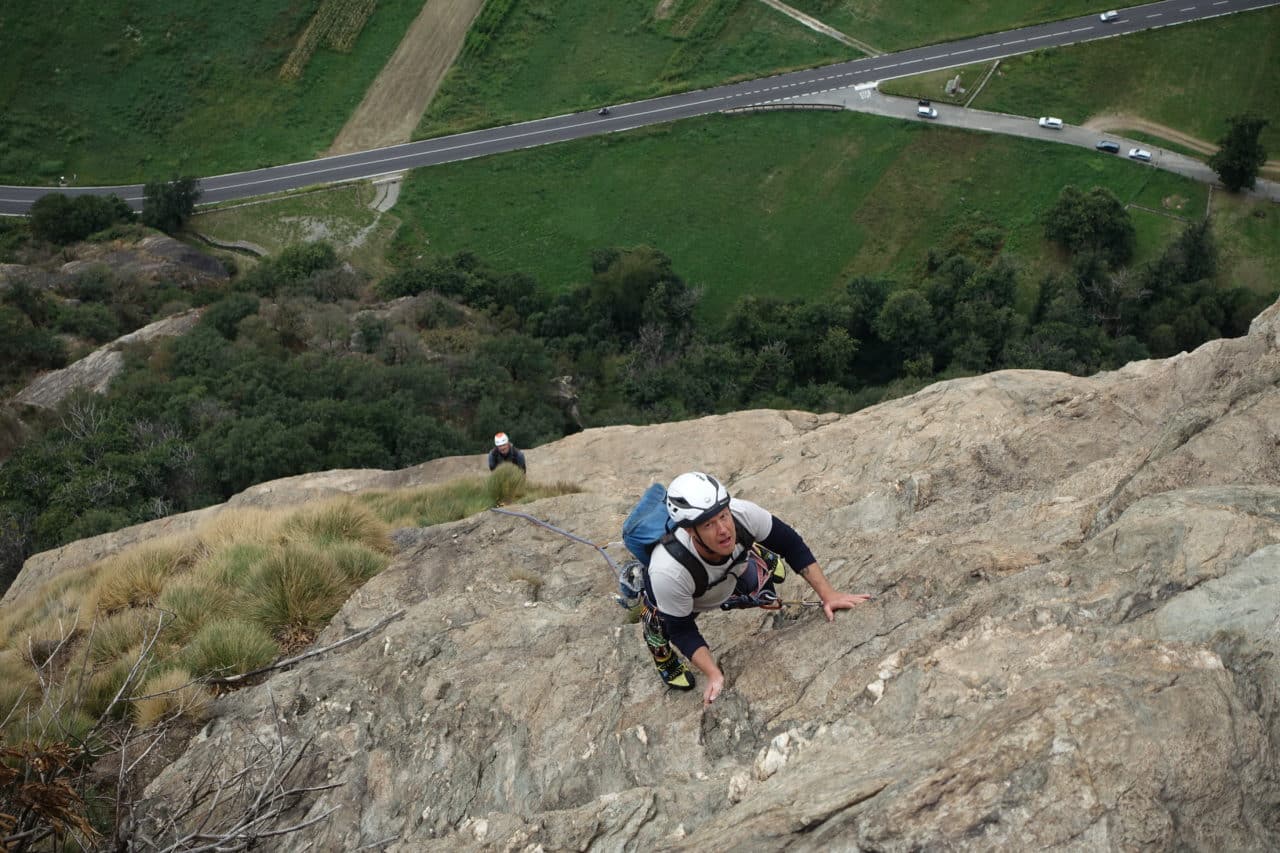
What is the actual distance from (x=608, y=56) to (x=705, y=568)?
62121 millimetres

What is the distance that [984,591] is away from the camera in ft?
20.0

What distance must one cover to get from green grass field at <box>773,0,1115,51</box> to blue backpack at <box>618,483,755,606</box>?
205 ft

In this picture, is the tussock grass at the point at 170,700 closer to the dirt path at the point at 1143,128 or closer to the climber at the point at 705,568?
the climber at the point at 705,568

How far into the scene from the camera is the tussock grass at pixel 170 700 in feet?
24.1

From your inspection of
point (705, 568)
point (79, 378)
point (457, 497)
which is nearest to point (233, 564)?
point (457, 497)

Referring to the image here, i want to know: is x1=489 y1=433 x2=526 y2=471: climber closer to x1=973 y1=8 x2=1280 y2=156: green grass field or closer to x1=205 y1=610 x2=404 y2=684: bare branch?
x1=205 y1=610 x2=404 y2=684: bare branch

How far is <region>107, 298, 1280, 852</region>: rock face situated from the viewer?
418 centimetres

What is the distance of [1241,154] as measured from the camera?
160 ft

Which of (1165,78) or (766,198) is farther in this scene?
(1165,78)

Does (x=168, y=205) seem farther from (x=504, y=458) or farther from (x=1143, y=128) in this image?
(x=1143, y=128)

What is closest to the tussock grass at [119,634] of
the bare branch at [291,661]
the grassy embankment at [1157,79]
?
the bare branch at [291,661]

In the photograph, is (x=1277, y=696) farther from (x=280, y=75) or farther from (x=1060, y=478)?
(x=280, y=75)

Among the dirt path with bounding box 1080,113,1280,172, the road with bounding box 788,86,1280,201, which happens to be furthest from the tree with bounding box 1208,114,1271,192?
the dirt path with bounding box 1080,113,1280,172

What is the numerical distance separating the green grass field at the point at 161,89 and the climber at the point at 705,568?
5944 centimetres
